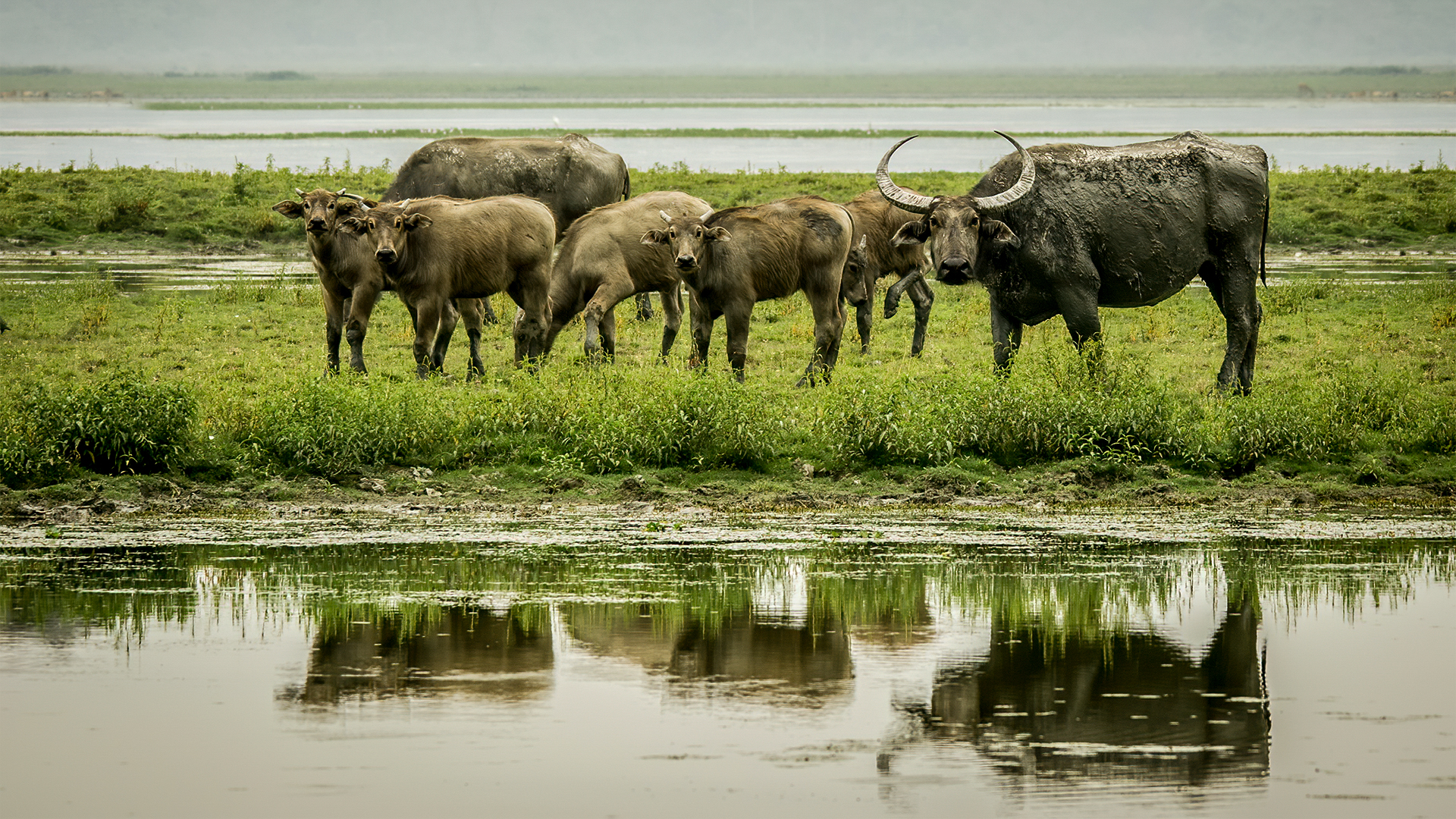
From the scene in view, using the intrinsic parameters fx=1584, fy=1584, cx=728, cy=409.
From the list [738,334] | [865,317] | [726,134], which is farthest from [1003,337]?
[726,134]

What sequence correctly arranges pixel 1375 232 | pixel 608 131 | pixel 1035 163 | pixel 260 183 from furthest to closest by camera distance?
pixel 608 131 → pixel 260 183 → pixel 1375 232 → pixel 1035 163

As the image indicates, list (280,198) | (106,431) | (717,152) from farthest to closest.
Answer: (717,152)
(280,198)
(106,431)

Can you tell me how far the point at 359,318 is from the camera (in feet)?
52.3

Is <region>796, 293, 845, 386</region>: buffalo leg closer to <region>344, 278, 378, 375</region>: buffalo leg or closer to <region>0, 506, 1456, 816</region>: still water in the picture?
<region>344, 278, 378, 375</region>: buffalo leg

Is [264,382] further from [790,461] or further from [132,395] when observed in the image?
[790,461]

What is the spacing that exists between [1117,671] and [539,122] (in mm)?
122629

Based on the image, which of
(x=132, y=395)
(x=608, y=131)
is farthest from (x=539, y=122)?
(x=132, y=395)

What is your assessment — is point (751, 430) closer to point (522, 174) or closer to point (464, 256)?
point (464, 256)

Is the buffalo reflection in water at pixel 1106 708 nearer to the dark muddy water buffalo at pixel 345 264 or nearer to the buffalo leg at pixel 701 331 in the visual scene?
the buffalo leg at pixel 701 331

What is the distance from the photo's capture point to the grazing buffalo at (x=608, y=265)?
1642 centimetres

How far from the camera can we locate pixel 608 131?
9375 cm

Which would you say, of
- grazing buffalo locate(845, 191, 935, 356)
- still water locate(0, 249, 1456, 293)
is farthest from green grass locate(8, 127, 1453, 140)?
grazing buffalo locate(845, 191, 935, 356)

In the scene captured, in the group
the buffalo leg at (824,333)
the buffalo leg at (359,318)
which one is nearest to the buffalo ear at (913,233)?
the buffalo leg at (824,333)

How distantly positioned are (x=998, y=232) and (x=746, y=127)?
305 ft
